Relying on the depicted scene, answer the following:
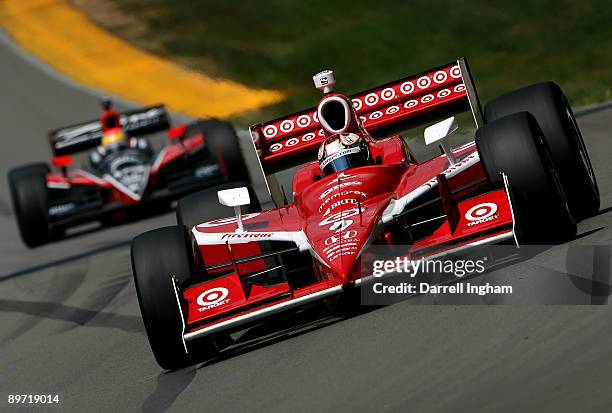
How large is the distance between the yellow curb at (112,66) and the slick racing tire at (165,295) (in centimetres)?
1547

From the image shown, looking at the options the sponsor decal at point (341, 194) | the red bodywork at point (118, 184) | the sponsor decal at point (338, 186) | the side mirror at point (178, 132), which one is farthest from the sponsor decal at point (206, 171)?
the sponsor decal at point (341, 194)

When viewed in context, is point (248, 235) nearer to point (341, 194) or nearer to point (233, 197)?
point (233, 197)

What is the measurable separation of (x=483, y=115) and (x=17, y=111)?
62.0ft

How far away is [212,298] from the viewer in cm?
866

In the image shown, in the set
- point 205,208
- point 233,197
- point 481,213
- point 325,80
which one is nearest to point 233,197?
point 233,197

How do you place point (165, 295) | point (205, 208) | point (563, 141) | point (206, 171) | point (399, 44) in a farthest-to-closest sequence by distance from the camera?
point (399, 44) < point (206, 171) < point (205, 208) < point (563, 141) < point (165, 295)

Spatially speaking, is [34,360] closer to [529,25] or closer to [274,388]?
[274,388]

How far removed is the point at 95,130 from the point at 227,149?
6.81ft

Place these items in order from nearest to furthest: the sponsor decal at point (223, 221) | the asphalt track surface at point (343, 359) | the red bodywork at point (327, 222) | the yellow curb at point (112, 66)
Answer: the asphalt track surface at point (343, 359), the red bodywork at point (327, 222), the sponsor decal at point (223, 221), the yellow curb at point (112, 66)

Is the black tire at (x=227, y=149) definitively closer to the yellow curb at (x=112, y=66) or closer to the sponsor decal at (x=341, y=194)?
the yellow curb at (x=112, y=66)

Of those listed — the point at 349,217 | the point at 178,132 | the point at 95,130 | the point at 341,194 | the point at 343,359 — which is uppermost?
the point at 95,130

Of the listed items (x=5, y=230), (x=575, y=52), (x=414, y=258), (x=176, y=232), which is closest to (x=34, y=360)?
(x=176, y=232)

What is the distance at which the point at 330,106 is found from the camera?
10.3 meters

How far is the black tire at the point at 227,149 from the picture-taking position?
17.9 m
